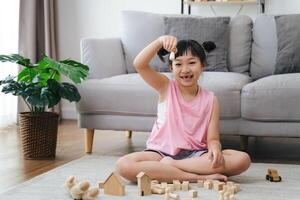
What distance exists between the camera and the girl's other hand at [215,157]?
2.10 m

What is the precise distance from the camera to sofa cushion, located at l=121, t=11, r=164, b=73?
3.38 meters

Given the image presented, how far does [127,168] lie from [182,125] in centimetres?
31

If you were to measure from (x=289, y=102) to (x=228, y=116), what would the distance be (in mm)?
310

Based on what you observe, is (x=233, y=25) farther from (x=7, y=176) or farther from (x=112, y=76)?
(x=7, y=176)

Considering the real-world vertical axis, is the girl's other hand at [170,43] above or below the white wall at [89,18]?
below

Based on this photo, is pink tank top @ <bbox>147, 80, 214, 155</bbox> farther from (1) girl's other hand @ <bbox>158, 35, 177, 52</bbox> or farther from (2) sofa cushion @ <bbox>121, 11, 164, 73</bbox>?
(2) sofa cushion @ <bbox>121, 11, 164, 73</bbox>

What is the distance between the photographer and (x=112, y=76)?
317 cm

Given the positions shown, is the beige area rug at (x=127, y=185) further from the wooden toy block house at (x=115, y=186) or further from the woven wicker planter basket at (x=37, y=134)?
the woven wicker planter basket at (x=37, y=134)

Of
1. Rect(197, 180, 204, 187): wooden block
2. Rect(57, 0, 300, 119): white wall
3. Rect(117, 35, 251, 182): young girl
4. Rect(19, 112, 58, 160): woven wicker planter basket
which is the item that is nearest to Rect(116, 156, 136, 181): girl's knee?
Rect(117, 35, 251, 182): young girl

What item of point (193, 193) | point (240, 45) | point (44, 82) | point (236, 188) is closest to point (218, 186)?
point (236, 188)

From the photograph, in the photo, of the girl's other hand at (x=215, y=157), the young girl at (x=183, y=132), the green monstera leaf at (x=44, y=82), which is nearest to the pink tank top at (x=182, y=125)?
the young girl at (x=183, y=132)

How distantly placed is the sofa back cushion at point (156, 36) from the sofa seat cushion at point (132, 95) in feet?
1.41

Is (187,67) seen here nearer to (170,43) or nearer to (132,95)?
(170,43)

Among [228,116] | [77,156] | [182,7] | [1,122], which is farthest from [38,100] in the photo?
[182,7]
